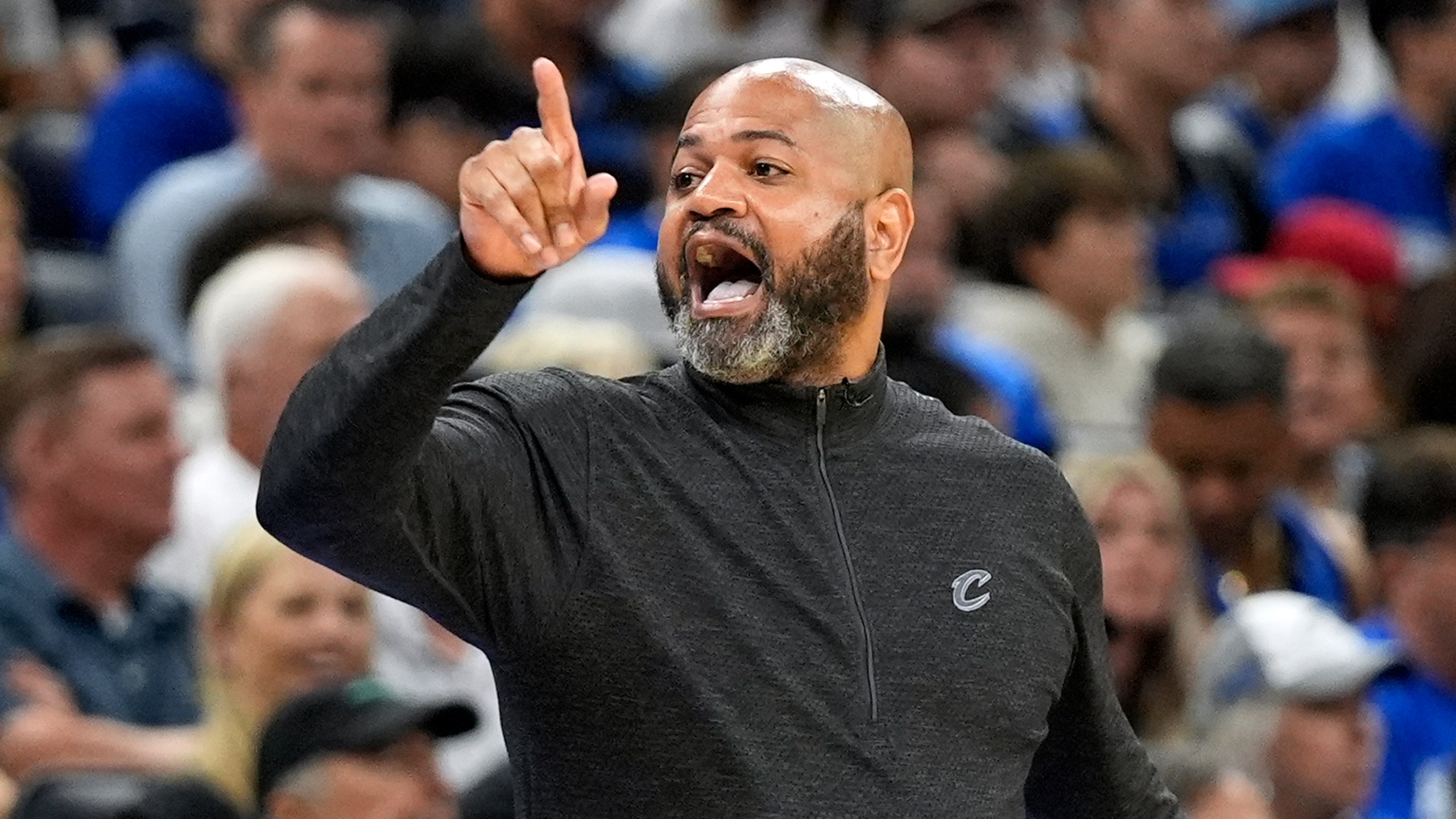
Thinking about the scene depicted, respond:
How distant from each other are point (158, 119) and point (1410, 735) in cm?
324

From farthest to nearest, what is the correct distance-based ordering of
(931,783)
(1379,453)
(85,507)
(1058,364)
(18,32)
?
(18,32) < (1058,364) < (1379,453) < (85,507) < (931,783)

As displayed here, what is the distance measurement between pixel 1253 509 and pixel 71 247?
2.93 meters

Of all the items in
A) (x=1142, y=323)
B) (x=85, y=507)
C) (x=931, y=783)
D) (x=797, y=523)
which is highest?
(x=797, y=523)

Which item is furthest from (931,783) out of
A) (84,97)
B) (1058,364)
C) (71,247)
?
(84,97)

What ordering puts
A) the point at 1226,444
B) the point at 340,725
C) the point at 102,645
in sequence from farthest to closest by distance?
the point at 1226,444 → the point at 102,645 → the point at 340,725

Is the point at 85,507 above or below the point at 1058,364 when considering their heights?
above

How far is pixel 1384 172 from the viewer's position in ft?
24.5

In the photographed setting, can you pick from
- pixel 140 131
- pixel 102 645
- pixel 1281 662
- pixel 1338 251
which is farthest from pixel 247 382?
pixel 1338 251

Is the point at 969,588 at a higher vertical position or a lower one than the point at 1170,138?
higher

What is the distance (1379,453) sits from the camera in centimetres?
555

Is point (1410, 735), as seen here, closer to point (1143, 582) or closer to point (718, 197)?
point (1143, 582)

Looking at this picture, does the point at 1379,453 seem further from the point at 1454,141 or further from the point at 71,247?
the point at 71,247

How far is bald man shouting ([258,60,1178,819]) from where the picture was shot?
2.14 metres

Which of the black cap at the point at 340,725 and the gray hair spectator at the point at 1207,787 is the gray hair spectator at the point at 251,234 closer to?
the black cap at the point at 340,725
